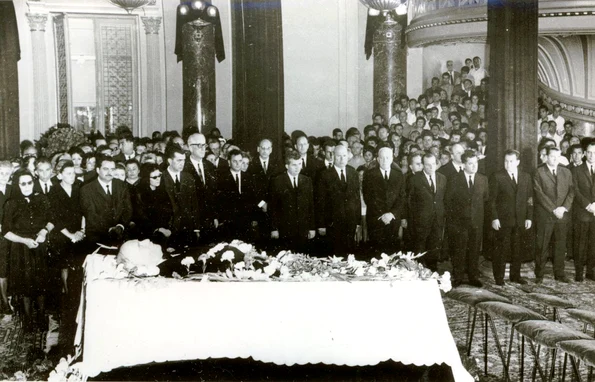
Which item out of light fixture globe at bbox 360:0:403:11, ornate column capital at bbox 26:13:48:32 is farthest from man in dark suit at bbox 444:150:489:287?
ornate column capital at bbox 26:13:48:32

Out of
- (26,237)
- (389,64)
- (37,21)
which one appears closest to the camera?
(26,237)

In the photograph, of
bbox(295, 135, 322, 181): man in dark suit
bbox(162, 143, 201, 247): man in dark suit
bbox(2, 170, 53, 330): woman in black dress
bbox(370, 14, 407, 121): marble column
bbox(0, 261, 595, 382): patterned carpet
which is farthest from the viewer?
bbox(370, 14, 407, 121): marble column

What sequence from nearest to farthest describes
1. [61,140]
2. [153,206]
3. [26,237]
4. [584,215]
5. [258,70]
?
1. [26,237]
2. [153,206]
3. [584,215]
4. [258,70]
5. [61,140]

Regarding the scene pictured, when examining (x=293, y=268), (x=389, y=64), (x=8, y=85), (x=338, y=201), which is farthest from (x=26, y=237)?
(x=389, y=64)

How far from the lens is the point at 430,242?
703 centimetres

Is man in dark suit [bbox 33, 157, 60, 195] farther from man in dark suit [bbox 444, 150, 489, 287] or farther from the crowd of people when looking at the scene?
man in dark suit [bbox 444, 150, 489, 287]

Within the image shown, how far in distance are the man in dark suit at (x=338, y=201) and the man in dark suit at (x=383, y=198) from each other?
5.6 inches

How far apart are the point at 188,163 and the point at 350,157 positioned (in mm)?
2594

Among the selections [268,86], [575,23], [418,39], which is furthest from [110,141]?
[575,23]

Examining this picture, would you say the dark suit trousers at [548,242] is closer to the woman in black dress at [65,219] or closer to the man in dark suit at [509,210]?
the man in dark suit at [509,210]

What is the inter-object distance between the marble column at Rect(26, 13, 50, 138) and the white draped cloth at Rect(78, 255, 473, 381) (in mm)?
10527

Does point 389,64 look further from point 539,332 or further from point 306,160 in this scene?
point 539,332

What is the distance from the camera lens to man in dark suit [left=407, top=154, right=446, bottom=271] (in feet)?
22.7

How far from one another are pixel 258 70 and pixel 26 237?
10.1ft
